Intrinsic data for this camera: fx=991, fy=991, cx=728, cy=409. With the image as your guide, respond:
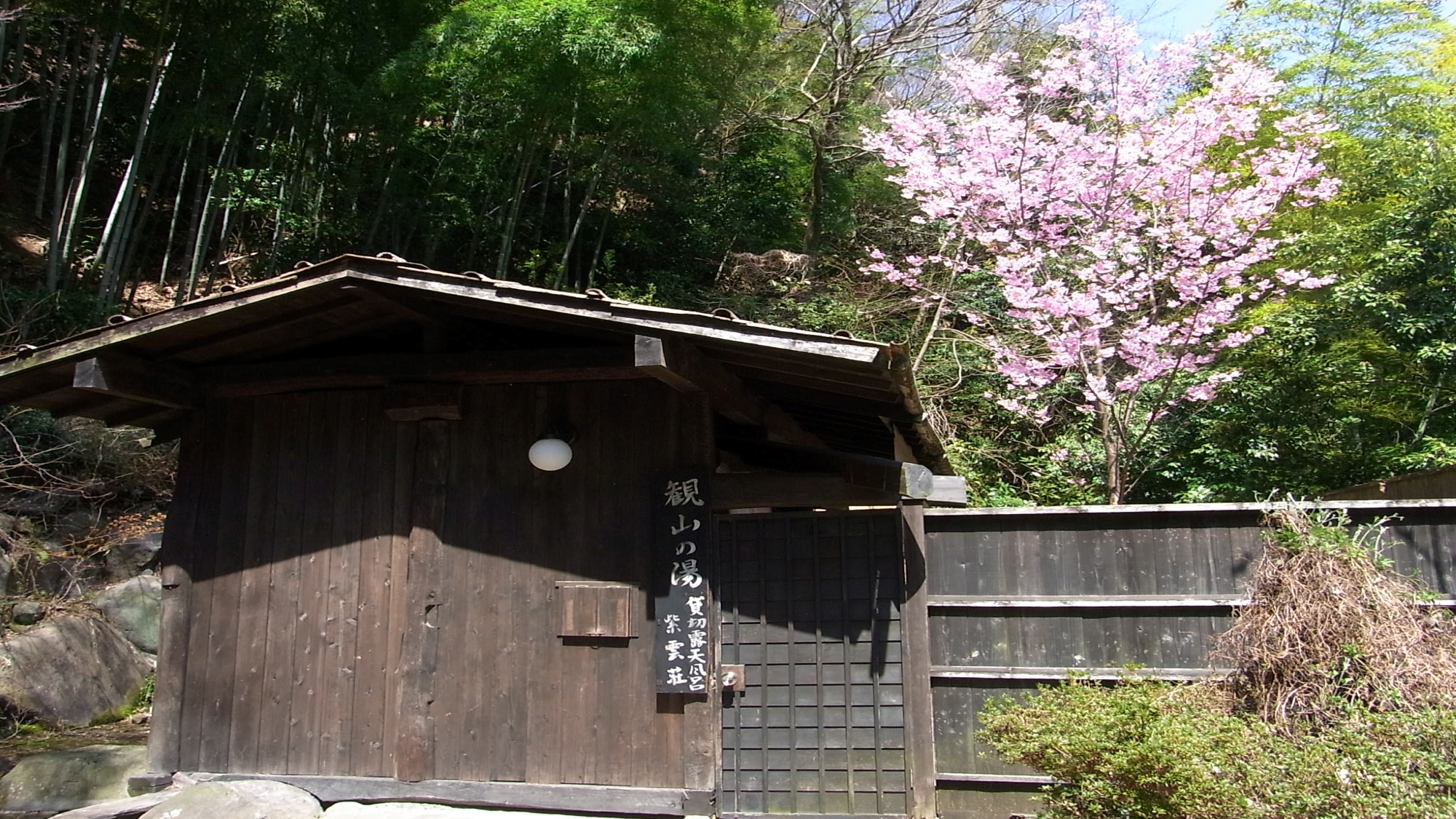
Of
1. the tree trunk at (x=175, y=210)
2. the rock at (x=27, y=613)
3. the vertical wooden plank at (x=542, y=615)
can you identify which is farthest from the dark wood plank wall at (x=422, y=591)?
the tree trunk at (x=175, y=210)

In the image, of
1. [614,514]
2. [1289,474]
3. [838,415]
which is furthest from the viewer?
[1289,474]

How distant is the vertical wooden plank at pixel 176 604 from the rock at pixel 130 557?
18.5 feet

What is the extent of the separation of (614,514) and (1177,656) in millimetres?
2928

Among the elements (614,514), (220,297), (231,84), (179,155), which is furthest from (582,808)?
(179,155)

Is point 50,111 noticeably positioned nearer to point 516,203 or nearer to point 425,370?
point 516,203

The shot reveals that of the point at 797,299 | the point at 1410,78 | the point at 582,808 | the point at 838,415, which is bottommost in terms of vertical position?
the point at 582,808

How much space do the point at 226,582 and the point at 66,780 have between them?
150 centimetres

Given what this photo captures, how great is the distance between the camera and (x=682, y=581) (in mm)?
5090

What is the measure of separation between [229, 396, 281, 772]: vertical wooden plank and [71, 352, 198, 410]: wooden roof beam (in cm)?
43

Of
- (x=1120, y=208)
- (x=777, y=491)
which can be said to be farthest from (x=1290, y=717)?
(x=1120, y=208)

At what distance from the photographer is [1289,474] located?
10.2 m

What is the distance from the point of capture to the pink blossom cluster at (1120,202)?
9914 millimetres

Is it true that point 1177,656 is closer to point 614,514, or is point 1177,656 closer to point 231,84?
point 614,514

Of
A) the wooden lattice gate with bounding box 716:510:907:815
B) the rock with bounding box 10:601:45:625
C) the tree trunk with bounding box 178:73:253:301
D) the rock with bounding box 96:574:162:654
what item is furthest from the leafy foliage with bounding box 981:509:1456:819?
the tree trunk with bounding box 178:73:253:301
